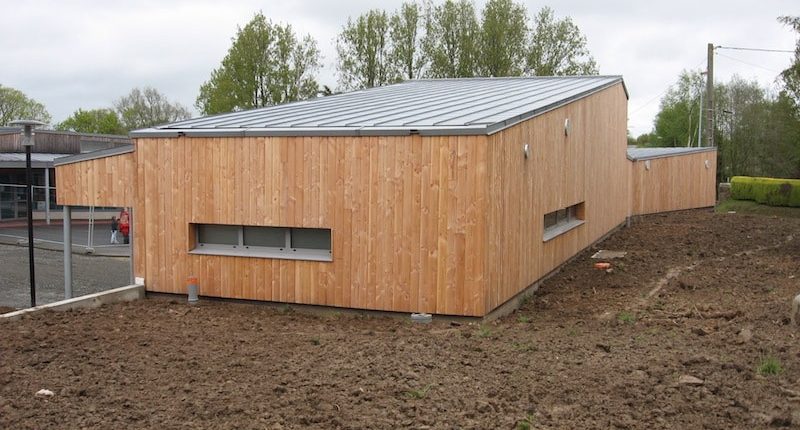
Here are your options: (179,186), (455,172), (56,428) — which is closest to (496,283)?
(455,172)

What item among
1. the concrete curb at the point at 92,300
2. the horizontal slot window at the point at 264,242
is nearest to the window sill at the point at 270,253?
the horizontal slot window at the point at 264,242

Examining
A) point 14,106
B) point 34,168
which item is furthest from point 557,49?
point 14,106

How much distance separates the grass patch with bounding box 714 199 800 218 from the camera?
1096 inches

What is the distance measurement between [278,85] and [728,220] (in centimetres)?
2131

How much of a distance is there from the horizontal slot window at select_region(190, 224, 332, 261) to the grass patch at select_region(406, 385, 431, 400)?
4.43 metres

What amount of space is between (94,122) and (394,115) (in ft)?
226

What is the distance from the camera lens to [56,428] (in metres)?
5.08

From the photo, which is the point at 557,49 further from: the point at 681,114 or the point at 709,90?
the point at 681,114

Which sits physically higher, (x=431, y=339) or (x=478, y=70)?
(x=478, y=70)

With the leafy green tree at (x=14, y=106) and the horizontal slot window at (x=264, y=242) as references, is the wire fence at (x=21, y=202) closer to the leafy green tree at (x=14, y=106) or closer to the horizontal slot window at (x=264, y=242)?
the horizontal slot window at (x=264, y=242)

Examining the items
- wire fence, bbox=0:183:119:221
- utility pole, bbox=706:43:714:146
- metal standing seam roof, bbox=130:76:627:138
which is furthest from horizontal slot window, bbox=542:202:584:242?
wire fence, bbox=0:183:119:221

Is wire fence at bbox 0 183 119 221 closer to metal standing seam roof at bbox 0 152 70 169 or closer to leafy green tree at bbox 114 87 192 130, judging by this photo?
metal standing seam roof at bbox 0 152 70 169

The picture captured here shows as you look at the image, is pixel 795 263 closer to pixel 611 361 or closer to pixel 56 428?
pixel 611 361

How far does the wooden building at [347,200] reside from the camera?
9273mm
